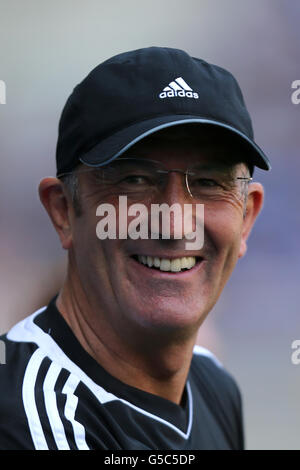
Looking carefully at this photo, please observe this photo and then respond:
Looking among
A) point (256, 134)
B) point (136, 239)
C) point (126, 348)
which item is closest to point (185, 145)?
point (136, 239)

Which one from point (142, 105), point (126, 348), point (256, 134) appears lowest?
point (126, 348)

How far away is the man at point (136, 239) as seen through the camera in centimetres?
134

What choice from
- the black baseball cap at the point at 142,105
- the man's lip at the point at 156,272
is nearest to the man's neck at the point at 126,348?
the man's lip at the point at 156,272

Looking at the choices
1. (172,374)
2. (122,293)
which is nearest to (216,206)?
(122,293)

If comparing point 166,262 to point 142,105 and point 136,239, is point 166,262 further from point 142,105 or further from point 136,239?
point 142,105

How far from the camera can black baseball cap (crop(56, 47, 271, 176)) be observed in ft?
4.36

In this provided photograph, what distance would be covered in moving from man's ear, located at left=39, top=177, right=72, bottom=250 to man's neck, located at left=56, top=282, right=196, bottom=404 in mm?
146

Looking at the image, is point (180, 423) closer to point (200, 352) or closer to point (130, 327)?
point (130, 327)

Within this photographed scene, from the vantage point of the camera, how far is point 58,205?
155cm

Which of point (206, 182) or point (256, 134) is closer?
point (206, 182)

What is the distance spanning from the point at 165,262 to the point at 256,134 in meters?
3.04

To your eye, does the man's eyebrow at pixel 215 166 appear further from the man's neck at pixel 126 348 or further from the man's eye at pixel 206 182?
the man's neck at pixel 126 348

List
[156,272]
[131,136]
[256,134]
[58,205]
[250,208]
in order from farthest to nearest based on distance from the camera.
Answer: [256,134], [250,208], [58,205], [156,272], [131,136]

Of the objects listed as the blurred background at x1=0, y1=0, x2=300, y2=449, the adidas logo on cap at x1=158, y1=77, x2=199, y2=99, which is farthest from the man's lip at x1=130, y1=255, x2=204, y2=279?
the blurred background at x1=0, y1=0, x2=300, y2=449
